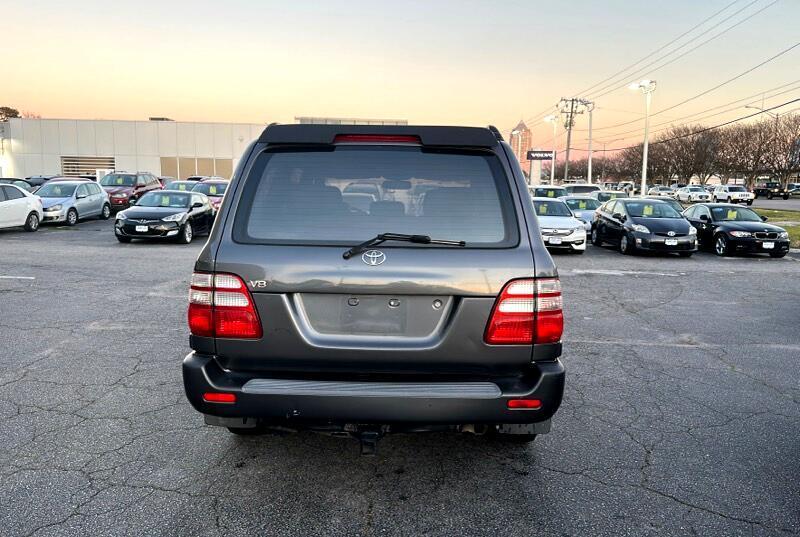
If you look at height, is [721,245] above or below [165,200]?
below

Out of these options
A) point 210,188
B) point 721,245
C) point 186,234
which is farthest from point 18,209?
point 721,245

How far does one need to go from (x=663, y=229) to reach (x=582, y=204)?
7193 mm

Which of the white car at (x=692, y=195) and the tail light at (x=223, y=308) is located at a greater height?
the white car at (x=692, y=195)

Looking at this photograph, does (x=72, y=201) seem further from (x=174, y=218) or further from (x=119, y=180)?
(x=174, y=218)

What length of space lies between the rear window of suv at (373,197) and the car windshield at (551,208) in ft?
45.8

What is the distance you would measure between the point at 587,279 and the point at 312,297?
32.1 ft

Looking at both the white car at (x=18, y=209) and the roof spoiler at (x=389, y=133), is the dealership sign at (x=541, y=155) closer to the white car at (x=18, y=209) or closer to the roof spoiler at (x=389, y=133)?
the white car at (x=18, y=209)

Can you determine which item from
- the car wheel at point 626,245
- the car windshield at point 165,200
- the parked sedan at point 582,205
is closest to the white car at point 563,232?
the car wheel at point 626,245

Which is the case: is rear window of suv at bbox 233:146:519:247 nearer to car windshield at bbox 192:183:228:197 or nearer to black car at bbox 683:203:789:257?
black car at bbox 683:203:789:257

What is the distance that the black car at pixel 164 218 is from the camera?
15.6 m

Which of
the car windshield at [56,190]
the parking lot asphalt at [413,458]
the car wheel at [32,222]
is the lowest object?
the parking lot asphalt at [413,458]

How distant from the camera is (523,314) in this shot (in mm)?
2840

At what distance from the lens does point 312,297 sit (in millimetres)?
2832

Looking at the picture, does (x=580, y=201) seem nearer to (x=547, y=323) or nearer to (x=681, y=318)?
(x=681, y=318)
